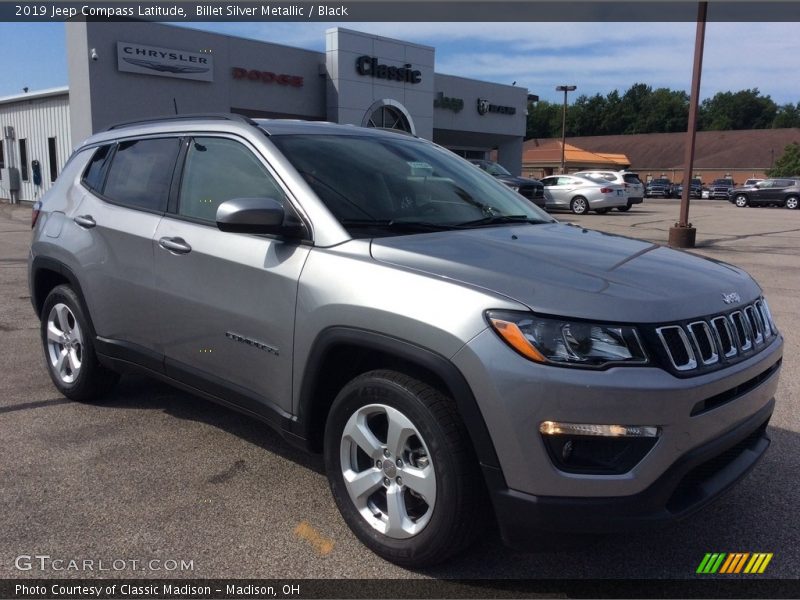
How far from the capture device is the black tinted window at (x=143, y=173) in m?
4.24

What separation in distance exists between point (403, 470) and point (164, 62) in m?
20.8

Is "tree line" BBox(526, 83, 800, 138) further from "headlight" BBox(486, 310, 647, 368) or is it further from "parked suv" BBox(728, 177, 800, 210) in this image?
"headlight" BBox(486, 310, 647, 368)

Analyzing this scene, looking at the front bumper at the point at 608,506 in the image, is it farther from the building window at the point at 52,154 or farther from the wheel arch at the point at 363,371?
the building window at the point at 52,154

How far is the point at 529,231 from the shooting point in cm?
371

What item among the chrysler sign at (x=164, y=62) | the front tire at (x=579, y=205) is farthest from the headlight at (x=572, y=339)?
the front tire at (x=579, y=205)

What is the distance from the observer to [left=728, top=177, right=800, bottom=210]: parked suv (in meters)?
38.0

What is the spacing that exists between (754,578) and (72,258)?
4.16 meters

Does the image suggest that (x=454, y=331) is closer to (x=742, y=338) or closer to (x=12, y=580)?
(x=742, y=338)

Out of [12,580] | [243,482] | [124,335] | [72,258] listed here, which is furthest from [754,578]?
[72,258]

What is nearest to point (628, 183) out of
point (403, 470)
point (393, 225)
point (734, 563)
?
point (393, 225)

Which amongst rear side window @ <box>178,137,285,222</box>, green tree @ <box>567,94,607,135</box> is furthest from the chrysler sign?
green tree @ <box>567,94,607,135</box>

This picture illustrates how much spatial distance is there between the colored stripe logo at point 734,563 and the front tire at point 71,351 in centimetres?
370

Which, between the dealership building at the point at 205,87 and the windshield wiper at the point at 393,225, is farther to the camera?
the dealership building at the point at 205,87

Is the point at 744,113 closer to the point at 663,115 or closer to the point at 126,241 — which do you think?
the point at 663,115
